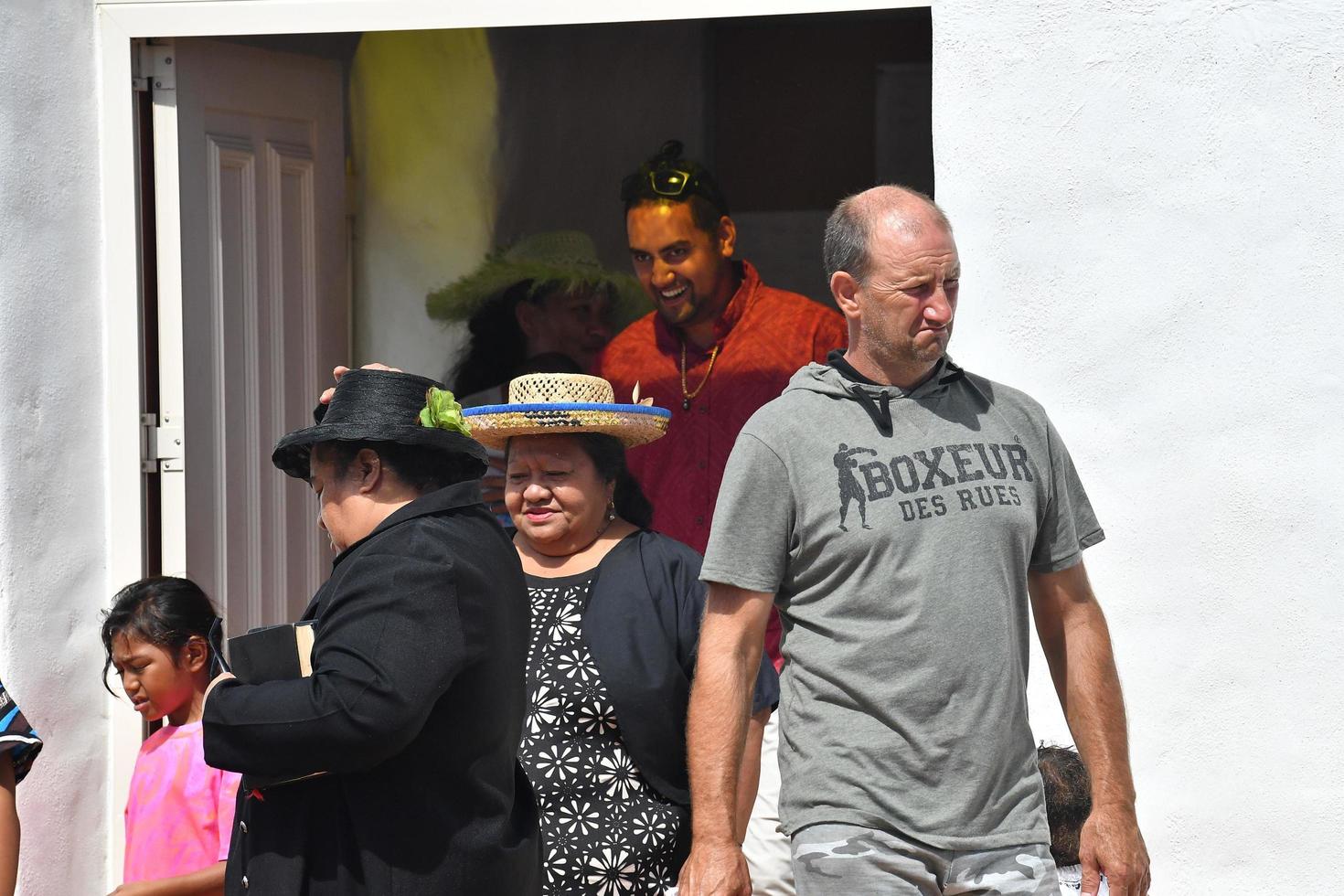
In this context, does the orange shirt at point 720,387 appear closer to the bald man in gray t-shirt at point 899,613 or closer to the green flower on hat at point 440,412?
the bald man in gray t-shirt at point 899,613

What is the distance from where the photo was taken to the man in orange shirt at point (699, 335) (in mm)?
5090

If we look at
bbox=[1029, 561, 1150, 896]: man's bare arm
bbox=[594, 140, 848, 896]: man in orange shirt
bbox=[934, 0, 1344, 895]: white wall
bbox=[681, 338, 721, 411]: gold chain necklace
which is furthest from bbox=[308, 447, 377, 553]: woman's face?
bbox=[681, 338, 721, 411]: gold chain necklace

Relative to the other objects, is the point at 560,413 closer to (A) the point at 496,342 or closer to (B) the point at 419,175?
(A) the point at 496,342

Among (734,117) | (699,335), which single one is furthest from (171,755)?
(734,117)

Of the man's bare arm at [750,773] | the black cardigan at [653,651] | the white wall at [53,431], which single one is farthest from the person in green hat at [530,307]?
the man's bare arm at [750,773]

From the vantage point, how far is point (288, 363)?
5.26m

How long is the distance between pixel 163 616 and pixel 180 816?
1.56 ft

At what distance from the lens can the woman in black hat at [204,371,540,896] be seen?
2.55m

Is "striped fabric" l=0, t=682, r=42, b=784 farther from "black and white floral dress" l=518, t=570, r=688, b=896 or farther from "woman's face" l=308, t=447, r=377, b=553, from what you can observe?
"black and white floral dress" l=518, t=570, r=688, b=896

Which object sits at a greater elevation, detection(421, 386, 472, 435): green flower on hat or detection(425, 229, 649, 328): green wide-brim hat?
detection(425, 229, 649, 328): green wide-brim hat

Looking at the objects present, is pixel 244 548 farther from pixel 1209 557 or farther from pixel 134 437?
pixel 1209 557

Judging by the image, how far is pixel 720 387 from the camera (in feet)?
16.9

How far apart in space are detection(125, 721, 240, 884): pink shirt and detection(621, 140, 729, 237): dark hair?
2339 mm

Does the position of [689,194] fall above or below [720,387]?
above
